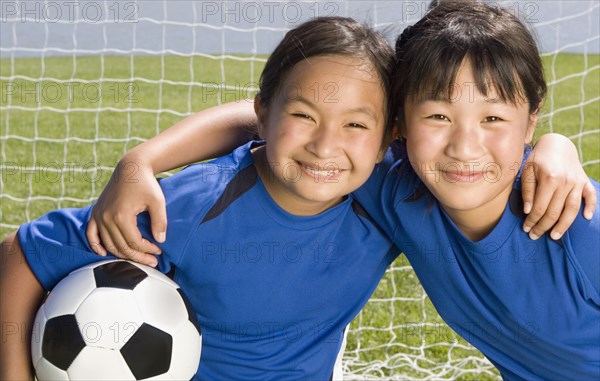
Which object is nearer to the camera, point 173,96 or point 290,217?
point 290,217

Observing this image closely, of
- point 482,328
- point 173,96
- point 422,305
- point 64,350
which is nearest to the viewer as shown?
point 64,350

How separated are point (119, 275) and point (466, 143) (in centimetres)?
67

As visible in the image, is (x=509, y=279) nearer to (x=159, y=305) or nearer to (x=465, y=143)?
(x=465, y=143)

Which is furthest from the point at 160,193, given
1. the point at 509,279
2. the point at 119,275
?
the point at 509,279

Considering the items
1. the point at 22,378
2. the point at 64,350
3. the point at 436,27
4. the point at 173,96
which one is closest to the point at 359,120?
the point at 436,27

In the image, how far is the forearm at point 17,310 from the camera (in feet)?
4.66

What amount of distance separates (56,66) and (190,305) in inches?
362

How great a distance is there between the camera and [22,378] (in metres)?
1.42

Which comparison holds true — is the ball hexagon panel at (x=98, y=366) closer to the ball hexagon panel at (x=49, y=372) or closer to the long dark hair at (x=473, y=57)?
the ball hexagon panel at (x=49, y=372)

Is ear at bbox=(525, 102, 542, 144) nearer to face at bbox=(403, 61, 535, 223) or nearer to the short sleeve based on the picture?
face at bbox=(403, 61, 535, 223)

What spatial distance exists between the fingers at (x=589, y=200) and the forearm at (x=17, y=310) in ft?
3.40

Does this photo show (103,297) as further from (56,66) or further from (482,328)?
(56,66)

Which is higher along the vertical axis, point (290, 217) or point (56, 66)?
point (290, 217)

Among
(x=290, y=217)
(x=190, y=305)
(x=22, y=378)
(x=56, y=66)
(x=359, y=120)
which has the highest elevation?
(x=359, y=120)
